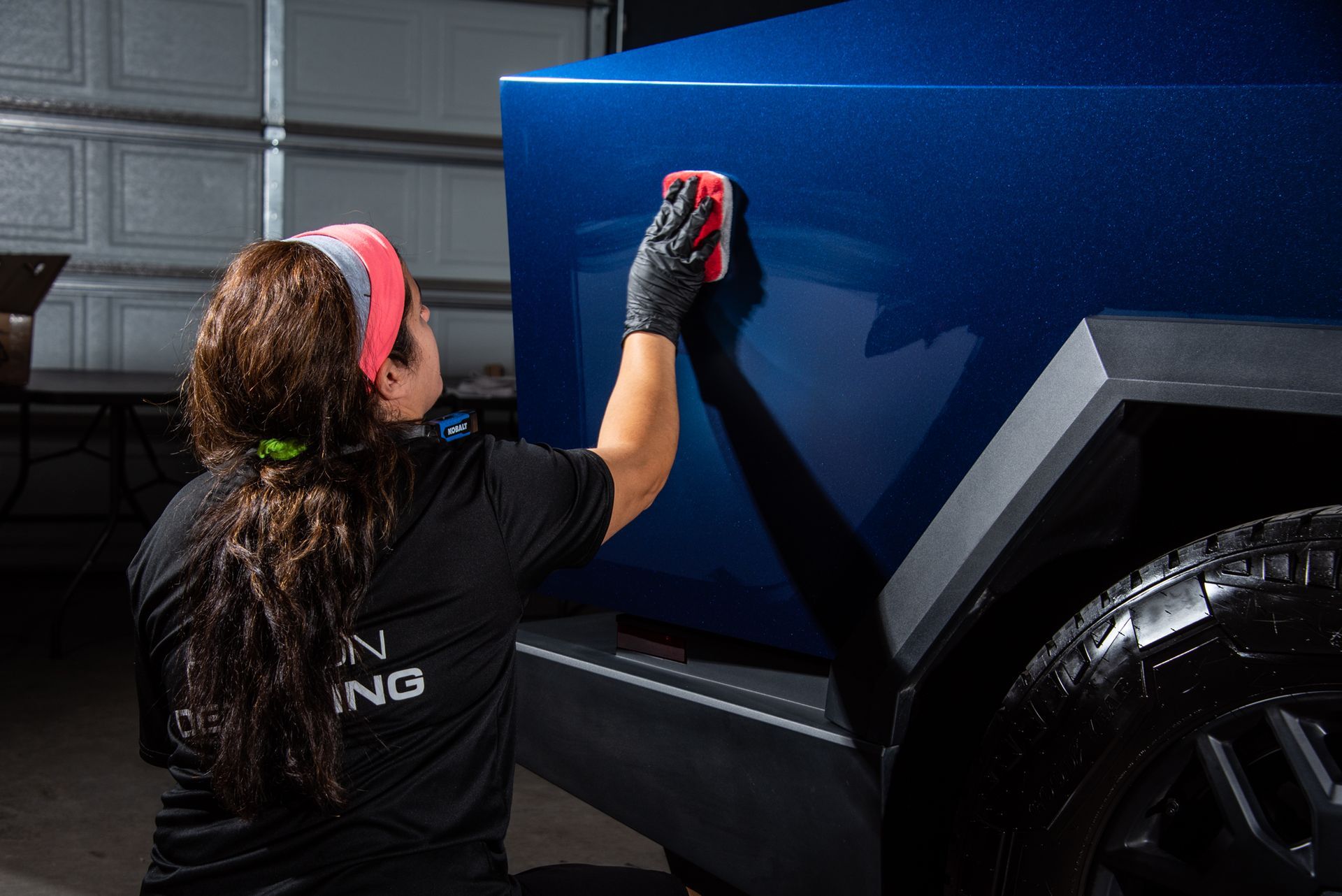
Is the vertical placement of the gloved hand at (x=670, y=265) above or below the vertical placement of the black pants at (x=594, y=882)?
above

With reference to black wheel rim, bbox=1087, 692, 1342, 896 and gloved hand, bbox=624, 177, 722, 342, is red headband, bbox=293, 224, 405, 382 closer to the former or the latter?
gloved hand, bbox=624, 177, 722, 342

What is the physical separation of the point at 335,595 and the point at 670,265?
570 millimetres

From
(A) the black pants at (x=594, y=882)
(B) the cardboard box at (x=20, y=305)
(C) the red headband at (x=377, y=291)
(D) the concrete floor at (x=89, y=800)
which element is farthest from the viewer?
(B) the cardboard box at (x=20, y=305)

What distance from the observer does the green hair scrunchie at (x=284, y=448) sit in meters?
1.11

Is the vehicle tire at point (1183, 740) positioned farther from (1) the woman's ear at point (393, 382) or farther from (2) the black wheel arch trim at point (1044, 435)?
(1) the woman's ear at point (393, 382)

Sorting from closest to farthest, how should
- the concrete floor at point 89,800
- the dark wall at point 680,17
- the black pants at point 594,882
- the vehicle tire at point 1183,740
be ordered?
the vehicle tire at point 1183,740, the black pants at point 594,882, the concrete floor at point 89,800, the dark wall at point 680,17

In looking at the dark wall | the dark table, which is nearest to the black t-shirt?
the dark wall

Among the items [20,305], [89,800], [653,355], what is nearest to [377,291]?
[653,355]

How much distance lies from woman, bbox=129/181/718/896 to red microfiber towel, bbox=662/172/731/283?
31cm

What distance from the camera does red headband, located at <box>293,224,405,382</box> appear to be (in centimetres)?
117

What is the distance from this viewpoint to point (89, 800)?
2.62 metres

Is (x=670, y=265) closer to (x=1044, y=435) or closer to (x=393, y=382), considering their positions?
(x=393, y=382)

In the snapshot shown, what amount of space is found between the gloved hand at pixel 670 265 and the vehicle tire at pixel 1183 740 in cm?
60

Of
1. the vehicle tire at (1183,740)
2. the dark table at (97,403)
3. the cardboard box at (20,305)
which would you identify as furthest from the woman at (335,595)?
the cardboard box at (20,305)
